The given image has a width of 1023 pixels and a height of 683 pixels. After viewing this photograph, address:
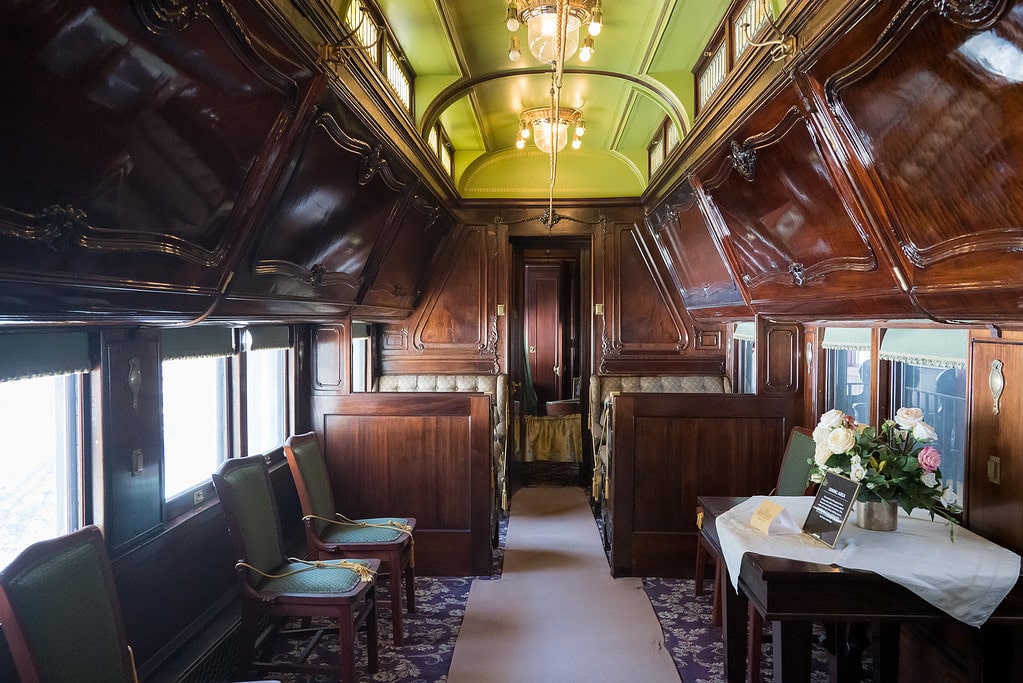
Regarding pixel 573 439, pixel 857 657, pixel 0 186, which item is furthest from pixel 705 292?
pixel 0 186

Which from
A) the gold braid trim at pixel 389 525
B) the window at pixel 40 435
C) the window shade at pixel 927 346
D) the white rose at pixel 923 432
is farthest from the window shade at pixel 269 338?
the window shade at pixel 927 346

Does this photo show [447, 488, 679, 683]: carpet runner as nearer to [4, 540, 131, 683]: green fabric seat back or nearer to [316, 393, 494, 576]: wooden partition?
[316, 393, 494, 576]: wooden partition

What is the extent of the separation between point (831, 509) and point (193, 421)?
8.58 ft

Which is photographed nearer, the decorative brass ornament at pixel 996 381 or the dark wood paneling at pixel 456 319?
the decorative brass ornament at pixel 996 381

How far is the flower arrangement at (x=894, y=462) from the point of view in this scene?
206 cm

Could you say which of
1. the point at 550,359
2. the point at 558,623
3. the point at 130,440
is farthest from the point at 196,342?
the point at 550,359

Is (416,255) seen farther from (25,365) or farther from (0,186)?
(0,186)

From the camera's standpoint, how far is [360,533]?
3162 mm

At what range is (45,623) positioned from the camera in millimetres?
1462

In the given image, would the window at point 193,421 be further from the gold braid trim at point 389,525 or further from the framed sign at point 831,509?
the framed sign at point 831,509

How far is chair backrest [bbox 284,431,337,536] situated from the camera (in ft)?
9.91

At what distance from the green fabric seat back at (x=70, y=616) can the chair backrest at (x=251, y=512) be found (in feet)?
2.48

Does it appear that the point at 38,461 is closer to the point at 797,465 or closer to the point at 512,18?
the point at 512,18

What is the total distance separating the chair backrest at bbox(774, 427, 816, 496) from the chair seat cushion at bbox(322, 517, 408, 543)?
1.93m
